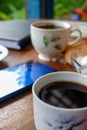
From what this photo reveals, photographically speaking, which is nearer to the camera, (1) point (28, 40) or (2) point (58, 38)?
(2) point (58, 38)

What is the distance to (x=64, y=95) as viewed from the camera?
14.6 inches

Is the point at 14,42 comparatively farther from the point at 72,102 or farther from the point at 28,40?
the point at 72,102

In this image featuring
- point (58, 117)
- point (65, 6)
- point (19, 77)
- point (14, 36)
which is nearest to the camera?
point (58, 117)

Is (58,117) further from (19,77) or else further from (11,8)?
(11,8)

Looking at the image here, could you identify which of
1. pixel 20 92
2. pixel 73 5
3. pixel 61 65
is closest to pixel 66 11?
pixel 73 5

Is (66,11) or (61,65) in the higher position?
(61,65)

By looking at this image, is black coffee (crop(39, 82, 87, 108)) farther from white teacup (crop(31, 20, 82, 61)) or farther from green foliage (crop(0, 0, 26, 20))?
green foliage (crop(0, 0, 26, 20))

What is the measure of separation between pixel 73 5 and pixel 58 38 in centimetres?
200

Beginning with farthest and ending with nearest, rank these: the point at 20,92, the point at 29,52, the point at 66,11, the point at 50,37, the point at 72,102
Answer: the point at 66,11, the point at 29,52, the point at 50,37, the point at 20,92, the point at 72,102

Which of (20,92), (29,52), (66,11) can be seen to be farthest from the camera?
(66,11)

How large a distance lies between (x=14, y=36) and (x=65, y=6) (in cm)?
192

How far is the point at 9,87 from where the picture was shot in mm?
492

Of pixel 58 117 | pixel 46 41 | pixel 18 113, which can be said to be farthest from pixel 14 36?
pixel 58 117

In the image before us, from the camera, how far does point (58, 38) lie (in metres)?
0.63
